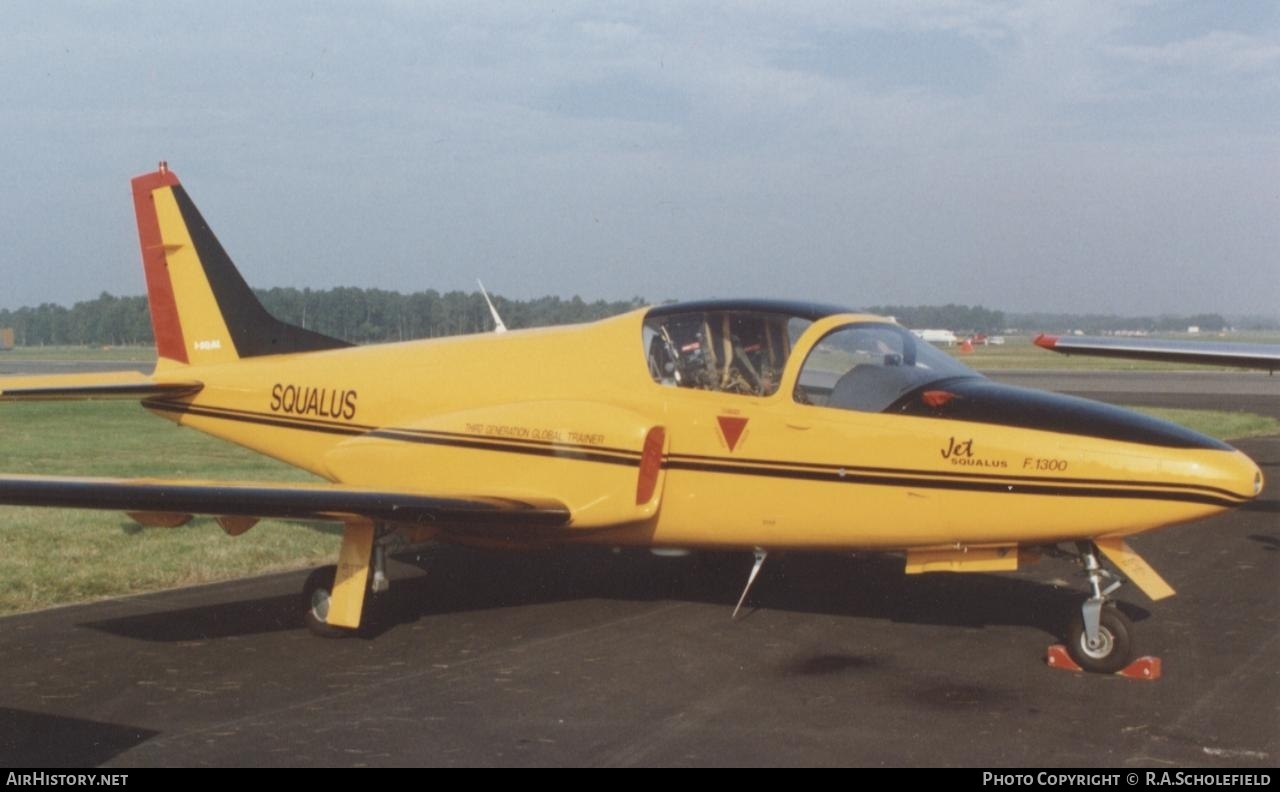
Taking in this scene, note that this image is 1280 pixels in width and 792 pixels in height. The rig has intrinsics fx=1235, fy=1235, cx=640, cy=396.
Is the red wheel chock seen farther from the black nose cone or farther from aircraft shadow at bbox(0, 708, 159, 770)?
aircraft shadow at bbox(0, 708, 159, 770)

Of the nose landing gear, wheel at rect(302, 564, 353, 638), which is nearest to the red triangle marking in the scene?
the nose landing gear

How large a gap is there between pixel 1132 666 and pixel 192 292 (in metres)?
8.71

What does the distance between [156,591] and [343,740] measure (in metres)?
4.58

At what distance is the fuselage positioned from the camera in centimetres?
718

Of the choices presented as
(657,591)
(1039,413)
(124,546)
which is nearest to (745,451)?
(1039,413)

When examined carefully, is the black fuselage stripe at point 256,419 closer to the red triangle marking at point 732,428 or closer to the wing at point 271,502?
the wing at point 271,502

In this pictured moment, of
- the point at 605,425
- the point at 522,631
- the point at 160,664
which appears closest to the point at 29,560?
the point at 160,664

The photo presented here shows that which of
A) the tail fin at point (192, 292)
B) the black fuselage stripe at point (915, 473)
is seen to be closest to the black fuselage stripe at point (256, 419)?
the tail fin at point (192, 292)

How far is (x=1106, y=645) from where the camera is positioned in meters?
7.38

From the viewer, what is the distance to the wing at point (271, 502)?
7121mm

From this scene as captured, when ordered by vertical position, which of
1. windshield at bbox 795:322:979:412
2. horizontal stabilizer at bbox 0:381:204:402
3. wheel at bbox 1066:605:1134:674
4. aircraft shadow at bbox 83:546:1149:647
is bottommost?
aircraft shadow at bbox 83:546:1149:647

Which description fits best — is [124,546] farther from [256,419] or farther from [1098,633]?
[1098,633]
